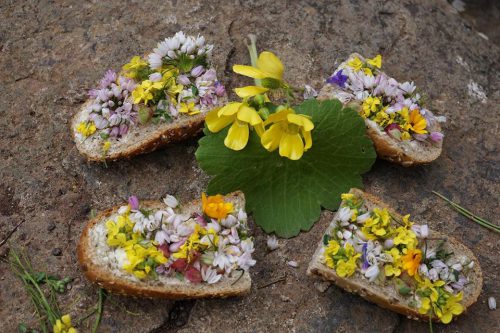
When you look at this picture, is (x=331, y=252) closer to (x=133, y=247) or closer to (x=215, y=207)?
(x=215, y=207)

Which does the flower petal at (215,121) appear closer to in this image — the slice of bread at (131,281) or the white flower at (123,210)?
the white flower at (123,210)

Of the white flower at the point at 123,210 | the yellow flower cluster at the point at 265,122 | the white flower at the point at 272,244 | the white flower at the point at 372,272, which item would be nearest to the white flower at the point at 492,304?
the white flower at the point at 372,272

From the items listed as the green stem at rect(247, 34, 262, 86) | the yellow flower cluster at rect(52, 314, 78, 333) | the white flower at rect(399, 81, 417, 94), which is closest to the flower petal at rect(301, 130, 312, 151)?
the white flower at rect(399, 81, 417, 94)

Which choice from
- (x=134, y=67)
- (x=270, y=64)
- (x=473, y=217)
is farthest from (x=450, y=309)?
(x=134, y=67)

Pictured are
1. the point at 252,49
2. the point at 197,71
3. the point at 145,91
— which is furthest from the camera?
the point at 252,49

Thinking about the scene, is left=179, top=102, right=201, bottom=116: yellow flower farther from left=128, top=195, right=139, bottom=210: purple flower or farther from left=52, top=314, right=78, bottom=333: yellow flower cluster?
left=52, top=314, right=78, bottom=333: yellow flower cluster

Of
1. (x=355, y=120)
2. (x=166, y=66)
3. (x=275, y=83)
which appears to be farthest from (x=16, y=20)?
(x=355, y=120)
